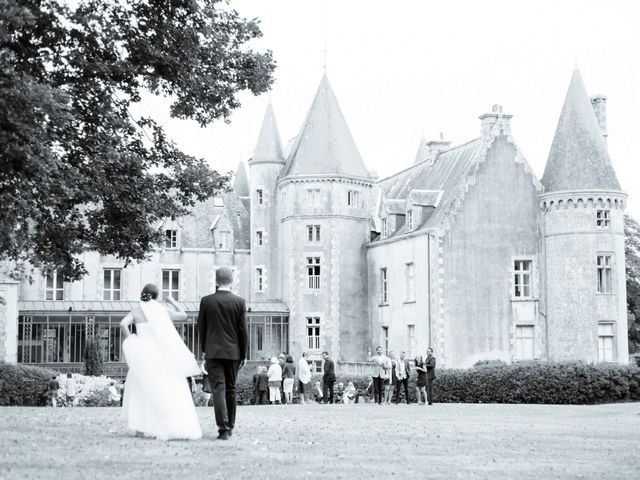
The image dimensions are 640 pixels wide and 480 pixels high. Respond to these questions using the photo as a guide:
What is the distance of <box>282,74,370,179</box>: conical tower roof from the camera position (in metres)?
50.7

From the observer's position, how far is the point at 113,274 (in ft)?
176

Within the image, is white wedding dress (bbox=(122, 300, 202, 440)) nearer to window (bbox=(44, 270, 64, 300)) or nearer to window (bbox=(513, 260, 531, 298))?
window (bbox=(513, 260, 531, 298))

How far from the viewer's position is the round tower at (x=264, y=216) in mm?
54344

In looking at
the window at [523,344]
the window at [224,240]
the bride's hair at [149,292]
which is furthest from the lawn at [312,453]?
the window at [224,240]

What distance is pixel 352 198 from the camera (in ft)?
168

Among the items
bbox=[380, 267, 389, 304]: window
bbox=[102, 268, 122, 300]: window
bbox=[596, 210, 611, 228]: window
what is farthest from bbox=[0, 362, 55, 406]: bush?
bbox=[596, 210, 611, 228]: window

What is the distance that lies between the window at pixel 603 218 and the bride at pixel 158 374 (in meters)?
36.4

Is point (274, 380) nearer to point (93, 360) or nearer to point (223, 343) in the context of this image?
point (93, 360)

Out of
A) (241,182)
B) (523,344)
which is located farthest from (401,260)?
(241,182)

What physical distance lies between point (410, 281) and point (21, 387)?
2025cm

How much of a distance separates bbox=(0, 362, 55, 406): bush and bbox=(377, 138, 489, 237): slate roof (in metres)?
19.6

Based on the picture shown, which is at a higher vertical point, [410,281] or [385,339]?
[410,281]

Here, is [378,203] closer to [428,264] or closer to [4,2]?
[428,264]

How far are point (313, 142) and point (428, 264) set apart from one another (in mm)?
10563
